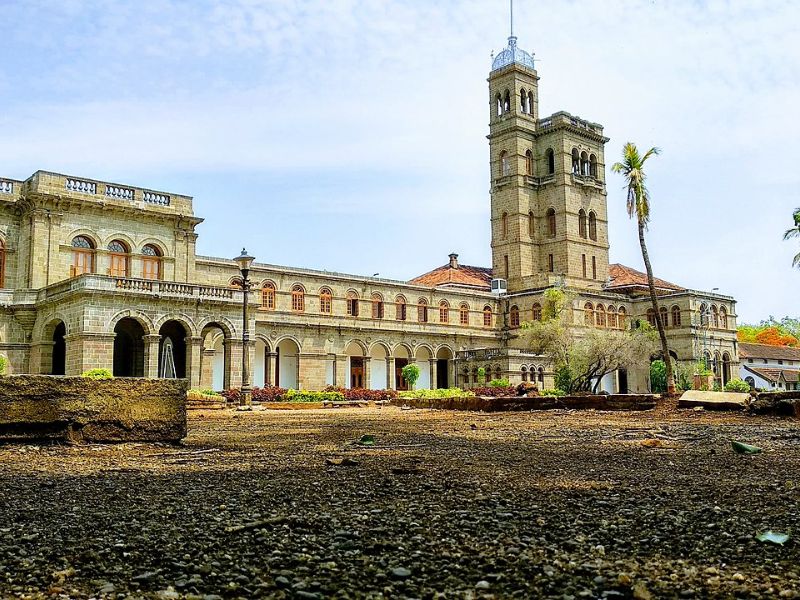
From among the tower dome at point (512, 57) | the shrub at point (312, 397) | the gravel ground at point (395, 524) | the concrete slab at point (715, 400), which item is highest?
the tower dome at point (512, 57)

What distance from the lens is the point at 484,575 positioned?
9.43ft

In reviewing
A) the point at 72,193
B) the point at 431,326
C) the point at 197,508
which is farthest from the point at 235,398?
the point at 197,508

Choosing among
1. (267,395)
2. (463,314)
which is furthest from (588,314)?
(267,395)

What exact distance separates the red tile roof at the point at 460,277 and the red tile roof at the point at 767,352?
77.8 feet

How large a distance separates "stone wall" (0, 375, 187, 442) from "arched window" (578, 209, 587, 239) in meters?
48.7

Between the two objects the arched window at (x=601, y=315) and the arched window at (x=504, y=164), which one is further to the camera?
the arched window at (x=504, y=164)

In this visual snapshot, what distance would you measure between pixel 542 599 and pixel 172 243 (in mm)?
32191

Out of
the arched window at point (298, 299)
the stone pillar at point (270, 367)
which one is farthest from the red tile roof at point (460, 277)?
the stone pillar at point (270, 367)

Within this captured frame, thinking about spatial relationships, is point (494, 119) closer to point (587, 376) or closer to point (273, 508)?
point (587, 376)

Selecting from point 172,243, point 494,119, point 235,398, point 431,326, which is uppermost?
point 494,119

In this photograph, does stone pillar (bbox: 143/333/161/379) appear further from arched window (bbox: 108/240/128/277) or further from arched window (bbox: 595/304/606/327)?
arched window (bbox: 595/304/606/327)

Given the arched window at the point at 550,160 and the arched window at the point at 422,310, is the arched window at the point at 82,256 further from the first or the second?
the arched window at the point at 550,160

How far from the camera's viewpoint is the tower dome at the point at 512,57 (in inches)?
2260

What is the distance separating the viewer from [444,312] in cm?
4772
